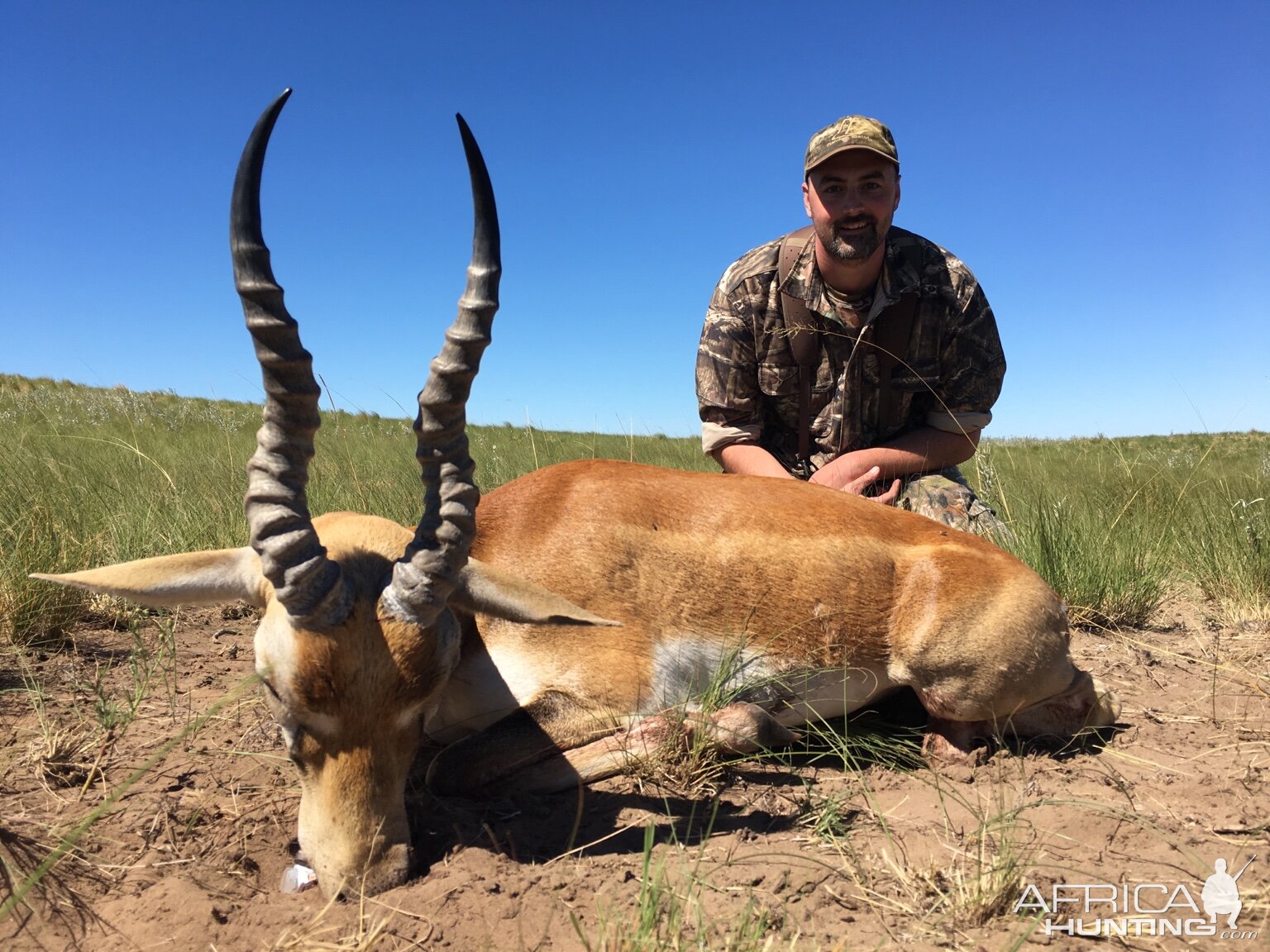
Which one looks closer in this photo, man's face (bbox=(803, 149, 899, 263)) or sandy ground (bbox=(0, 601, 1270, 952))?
sandy ground (bbox=(0, 601, 1270, 952))

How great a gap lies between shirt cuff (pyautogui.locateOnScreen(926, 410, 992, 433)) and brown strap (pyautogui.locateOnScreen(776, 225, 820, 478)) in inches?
37.8

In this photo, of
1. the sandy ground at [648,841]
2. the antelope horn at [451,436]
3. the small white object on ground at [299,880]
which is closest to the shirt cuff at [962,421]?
the sandy ground at [648,841]

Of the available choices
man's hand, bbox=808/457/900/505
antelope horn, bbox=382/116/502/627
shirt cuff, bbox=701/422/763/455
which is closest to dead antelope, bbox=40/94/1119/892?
antelope horn, bbox=382/116/502/627

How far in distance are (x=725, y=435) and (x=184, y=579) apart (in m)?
4.37

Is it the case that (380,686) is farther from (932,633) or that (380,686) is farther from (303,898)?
(932,633)

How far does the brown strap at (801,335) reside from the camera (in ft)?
20.5

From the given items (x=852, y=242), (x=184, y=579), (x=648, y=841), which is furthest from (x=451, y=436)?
(x=852, y=242)

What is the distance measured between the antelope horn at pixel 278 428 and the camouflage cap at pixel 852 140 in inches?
174

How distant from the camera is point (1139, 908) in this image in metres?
2.47

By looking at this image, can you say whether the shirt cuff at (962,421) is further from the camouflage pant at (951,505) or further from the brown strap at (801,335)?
the brown strap at (801,335)

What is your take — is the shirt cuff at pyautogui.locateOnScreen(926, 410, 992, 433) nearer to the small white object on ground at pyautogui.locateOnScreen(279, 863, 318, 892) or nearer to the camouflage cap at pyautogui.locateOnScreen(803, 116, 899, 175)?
the camouflage cap at pyautogui.locateOnScreen(803, 116, 899, 175)

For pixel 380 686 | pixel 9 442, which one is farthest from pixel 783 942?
pixel 9 442

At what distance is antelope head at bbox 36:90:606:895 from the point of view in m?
2.50

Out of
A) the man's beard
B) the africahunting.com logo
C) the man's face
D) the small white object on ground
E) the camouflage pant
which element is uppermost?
the man's face
